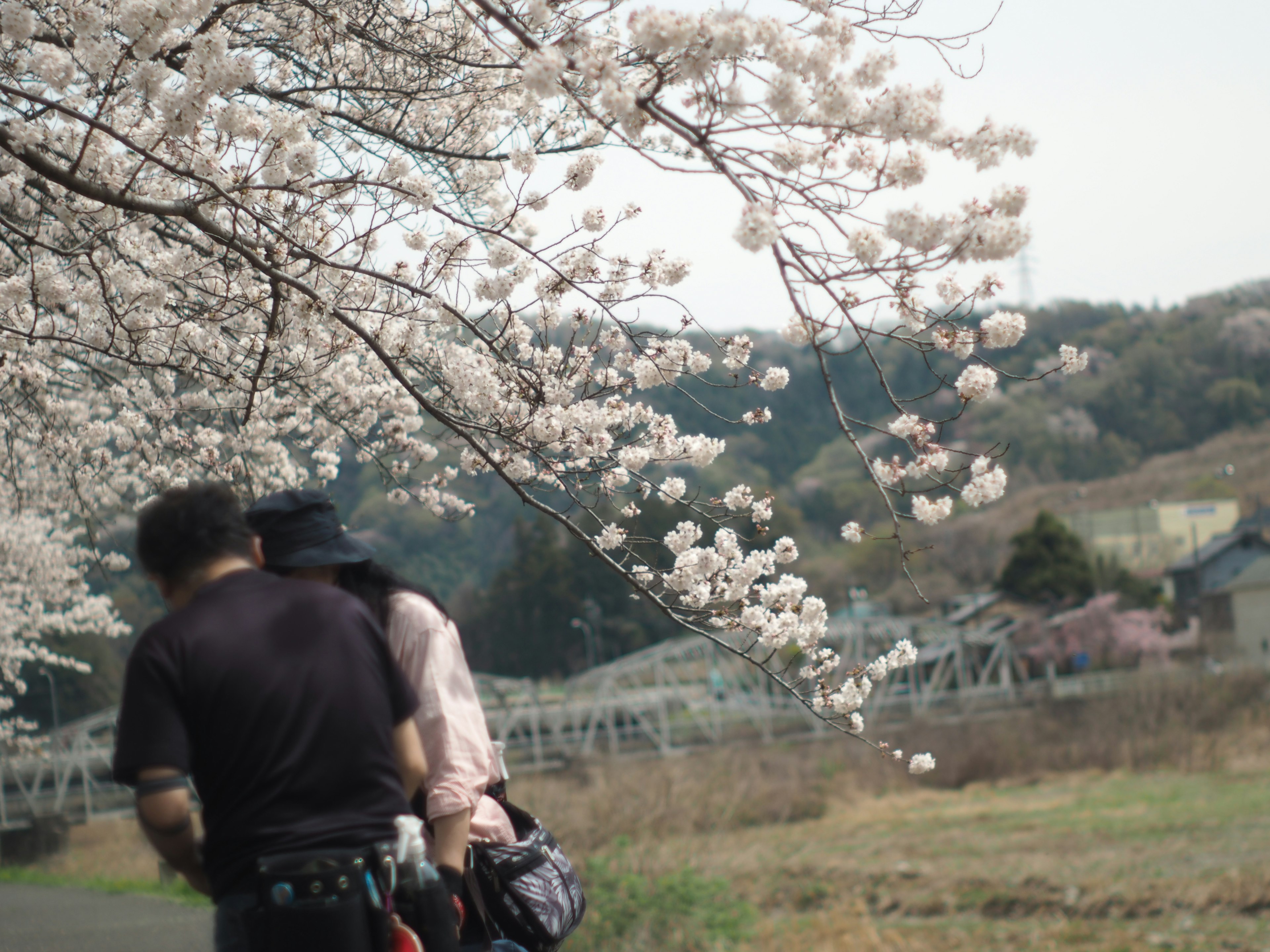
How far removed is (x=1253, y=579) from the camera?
4281cm

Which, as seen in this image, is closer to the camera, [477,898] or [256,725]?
[256,725]

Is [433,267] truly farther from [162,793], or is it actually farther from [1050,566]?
[1050,566]

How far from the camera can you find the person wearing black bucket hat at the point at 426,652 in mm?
2166

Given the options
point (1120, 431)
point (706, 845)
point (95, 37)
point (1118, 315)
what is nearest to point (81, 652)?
point (706, 845)

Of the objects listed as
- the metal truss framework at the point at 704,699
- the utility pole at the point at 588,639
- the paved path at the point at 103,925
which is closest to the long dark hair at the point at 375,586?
the paved path at the point at 103,925

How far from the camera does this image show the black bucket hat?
7.37 ft

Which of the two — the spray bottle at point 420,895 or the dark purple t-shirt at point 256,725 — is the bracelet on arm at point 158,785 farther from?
the spray bottle at point 420,895

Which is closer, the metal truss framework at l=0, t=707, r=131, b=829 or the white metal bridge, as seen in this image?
the metal truss framework at l=0, t=707, r=131, b=829

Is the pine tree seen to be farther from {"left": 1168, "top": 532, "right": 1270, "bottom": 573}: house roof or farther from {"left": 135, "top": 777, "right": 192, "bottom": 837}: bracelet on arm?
{"left": 135, "top": 777, "right": 192, "bottom": 837}: bracelet on arm

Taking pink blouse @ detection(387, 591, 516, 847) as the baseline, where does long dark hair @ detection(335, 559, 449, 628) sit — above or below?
above

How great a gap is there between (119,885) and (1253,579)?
44.2 meters

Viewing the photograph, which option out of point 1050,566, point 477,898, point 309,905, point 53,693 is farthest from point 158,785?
point 1050,566

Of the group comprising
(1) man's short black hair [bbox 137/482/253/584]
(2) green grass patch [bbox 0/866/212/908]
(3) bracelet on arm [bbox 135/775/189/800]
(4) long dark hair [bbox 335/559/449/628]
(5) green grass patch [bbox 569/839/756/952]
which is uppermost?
(1) man's short black hair [bbox 137/482/253/584]

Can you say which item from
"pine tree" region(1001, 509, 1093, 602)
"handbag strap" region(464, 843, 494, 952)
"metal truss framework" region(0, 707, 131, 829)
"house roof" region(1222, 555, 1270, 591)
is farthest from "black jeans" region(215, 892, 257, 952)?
"house roof" region(1222, 555, 1270, 591)
